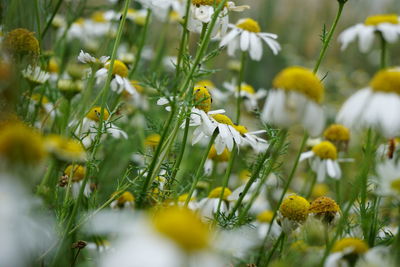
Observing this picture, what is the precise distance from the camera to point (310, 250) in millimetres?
929

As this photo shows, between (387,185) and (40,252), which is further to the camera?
(40,252)

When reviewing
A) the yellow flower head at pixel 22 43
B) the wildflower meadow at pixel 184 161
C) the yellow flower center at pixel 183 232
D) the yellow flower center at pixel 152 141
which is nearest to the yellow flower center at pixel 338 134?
the wildflower meadow at pixel 184 161

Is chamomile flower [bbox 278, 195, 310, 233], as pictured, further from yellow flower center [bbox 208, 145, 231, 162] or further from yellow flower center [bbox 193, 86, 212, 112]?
yellow flower center [bbox 208, 145, 231, 162]

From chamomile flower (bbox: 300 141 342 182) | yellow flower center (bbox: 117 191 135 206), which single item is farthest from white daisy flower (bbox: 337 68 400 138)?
chamomile flower (bbox: 300 141 342 182)

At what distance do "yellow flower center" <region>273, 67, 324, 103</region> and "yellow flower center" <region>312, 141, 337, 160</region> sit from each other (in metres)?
0.90

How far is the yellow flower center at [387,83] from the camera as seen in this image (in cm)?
89

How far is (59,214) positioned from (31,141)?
2.02 feet

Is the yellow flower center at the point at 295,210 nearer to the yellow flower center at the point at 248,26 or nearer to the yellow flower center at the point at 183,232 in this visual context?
the yellow flower center at the point at 183,232

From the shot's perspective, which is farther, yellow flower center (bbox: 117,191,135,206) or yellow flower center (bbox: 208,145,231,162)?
yellow flower center (bbox: 208,145,231,162)

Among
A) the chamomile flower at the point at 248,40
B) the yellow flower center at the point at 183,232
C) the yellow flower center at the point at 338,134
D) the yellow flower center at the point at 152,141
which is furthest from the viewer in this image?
the yellow flower center at the point at 338,134

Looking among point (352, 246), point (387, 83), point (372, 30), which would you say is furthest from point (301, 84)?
point (372, 30)

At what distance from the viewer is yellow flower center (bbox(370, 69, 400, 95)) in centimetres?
→ 89

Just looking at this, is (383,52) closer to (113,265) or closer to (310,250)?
(310,250)

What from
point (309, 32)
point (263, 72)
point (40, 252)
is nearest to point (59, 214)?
point (40, 252)
